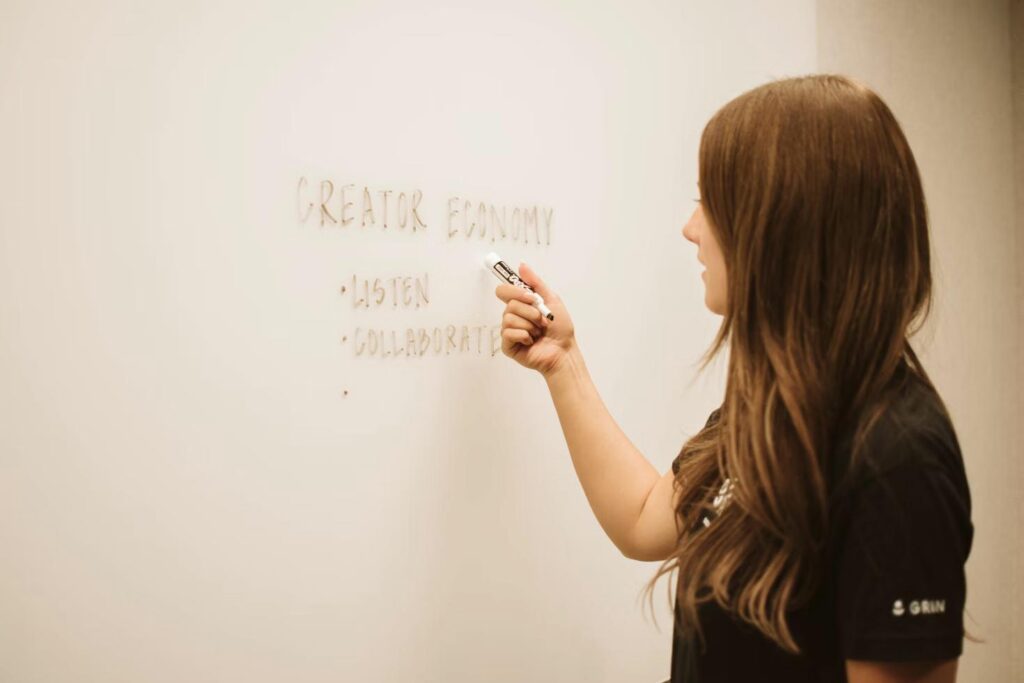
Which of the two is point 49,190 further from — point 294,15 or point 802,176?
point 802,176

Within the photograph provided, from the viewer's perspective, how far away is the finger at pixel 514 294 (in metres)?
0.79

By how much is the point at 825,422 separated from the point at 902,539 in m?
0.10

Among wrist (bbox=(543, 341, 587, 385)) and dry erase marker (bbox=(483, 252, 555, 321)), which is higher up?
dry erase marker (bbox=(483, 252, 555, 321))

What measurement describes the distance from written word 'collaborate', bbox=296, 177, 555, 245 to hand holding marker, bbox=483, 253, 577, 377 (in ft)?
0.13

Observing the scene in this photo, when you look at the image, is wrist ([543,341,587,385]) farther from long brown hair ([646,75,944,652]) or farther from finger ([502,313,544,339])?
long brown hair ([646,75,944,652])

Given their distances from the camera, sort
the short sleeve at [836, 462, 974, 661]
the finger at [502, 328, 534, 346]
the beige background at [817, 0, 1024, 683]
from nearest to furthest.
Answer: the short sleeve at [836, 462, 974, 661] < the finger at [502, 328, 534, 346] < the beige background at [817, 0, 1024, 683]

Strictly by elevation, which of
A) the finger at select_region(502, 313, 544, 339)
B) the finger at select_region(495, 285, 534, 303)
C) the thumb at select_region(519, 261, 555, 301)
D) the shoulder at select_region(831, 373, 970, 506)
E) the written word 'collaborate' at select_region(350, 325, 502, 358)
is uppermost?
the thumb at select_region(519, 261, 555, 301)

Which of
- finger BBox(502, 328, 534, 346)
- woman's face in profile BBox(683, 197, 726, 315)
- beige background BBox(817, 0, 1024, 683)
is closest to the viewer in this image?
woman's face in profile BBox(683, 197, 726, 315)

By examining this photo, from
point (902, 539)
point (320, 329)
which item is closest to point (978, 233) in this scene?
point (902, 539)

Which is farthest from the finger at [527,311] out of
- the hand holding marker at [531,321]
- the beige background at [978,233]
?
the beige background at [978,233]

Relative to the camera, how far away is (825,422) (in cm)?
56

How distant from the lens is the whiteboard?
1.95ft

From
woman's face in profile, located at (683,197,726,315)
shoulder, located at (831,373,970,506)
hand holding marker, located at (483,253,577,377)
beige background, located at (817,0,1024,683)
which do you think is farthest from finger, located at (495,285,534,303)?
beige background, located at (817,0,1024,683)

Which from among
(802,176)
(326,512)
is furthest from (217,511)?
(802,176)
